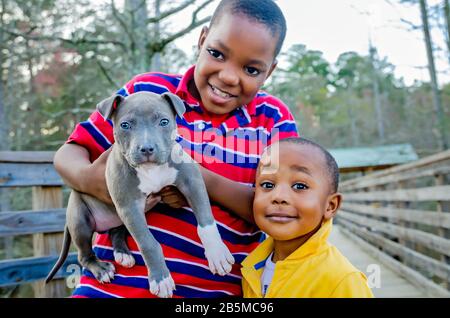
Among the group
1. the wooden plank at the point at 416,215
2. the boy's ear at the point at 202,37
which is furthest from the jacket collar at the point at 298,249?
the wooden plank at the point at 416,215

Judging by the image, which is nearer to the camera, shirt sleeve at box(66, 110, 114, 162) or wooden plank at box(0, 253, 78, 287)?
shirt sleeve at box(66, 110, 114, 162)

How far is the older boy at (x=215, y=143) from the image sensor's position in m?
1.62

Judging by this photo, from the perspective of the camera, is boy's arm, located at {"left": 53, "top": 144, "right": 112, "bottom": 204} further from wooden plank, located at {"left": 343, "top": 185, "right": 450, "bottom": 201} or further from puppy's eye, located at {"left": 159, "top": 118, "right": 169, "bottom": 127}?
wooden plank, located at {"left": 343, "top": 185, "right": 450, "bottom": 201}

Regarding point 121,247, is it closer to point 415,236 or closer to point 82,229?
point 82,229

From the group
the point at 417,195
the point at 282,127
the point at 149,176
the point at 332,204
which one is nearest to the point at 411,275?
the point at 417,195

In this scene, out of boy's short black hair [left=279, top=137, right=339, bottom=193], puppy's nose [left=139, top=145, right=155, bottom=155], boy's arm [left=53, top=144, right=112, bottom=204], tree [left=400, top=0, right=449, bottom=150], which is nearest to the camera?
puppy's nose [left=139, top=145, right=155, bottom=155]

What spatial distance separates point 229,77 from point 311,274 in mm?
793

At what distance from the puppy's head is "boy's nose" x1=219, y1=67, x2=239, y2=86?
7.8 inches

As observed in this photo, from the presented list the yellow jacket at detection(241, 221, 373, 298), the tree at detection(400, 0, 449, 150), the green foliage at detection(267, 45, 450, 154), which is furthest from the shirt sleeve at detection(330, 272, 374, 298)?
the green foliage at detection(267, 45, 450, 154)

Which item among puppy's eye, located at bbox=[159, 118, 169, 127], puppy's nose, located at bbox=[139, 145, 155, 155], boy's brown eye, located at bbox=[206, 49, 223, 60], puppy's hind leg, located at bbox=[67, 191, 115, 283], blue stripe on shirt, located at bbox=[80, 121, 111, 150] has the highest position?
boy's brown eye, located at bbox=[206, 49, 223, 60]

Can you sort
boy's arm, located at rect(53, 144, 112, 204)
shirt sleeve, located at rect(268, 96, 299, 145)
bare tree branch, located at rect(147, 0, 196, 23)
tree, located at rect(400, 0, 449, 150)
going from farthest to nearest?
tree, located at rect(400, 0, 449, 150)
bare tree branch, located at rect(147, 0, 196, 23)
shirt sleeve, located at rect(268, 96, 299, 145)
boy's arm, located at rect(53, 144, 112, 204)

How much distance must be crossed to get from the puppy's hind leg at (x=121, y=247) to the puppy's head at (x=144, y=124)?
0.38 metres

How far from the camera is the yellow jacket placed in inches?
57.6
